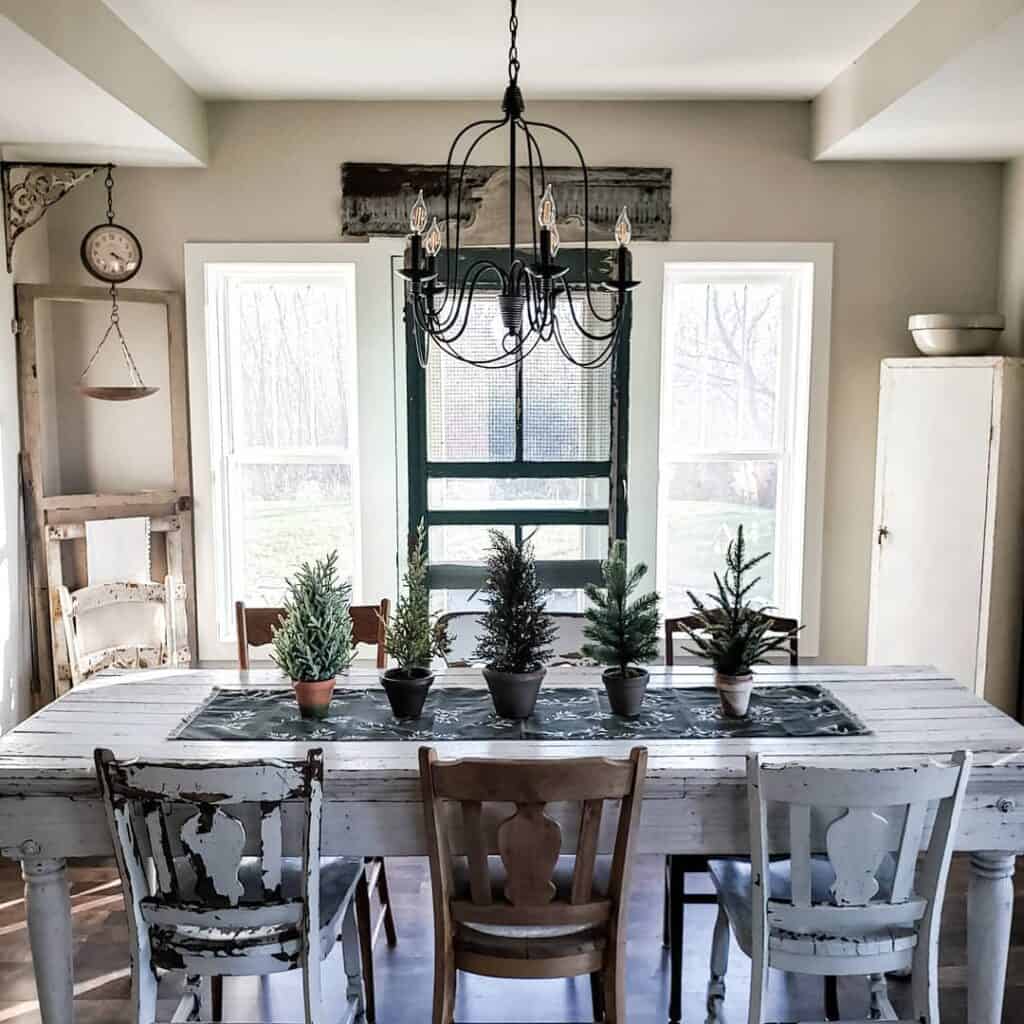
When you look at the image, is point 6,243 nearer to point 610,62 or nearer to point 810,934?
point 610,62

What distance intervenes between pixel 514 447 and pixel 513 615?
2.04 m

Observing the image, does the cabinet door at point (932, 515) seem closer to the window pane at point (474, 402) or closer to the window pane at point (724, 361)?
the window pane at point (724, 361)

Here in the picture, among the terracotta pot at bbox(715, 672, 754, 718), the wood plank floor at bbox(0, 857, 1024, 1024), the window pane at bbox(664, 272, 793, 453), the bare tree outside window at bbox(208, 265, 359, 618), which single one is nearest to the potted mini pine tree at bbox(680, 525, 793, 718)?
the terracotta pot at bbox(715, 672, 754, 718)

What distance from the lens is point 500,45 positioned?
134 inches

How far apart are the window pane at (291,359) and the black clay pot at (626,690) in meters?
2.26

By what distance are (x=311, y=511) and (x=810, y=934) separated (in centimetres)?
300

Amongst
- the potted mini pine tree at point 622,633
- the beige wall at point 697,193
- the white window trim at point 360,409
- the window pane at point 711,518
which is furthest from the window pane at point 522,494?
the potted mini pine tree at point 622,633

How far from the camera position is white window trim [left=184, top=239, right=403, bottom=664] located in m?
4.16

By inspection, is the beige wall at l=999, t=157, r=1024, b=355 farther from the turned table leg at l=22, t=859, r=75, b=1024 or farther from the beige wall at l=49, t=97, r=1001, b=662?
the turned table leg at l=22, t=859, r=75, b=1024

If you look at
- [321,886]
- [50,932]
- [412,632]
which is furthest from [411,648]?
[50,932]

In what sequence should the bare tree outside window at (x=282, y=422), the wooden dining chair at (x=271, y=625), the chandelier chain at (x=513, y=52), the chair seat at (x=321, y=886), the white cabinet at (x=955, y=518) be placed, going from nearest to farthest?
the chair seat at (x=321, y=886) < the chandelier chain at (x=513, y=52) < the wooden dining chair at (x=271, y=625) < the white cabinet at (x=955, y=518) < the bare tree outside window at (x=282, y=422)

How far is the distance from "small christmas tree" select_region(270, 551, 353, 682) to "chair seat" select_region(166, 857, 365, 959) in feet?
1.42

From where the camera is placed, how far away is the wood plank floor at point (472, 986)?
256 cm

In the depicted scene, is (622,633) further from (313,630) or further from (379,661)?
(379,661)
